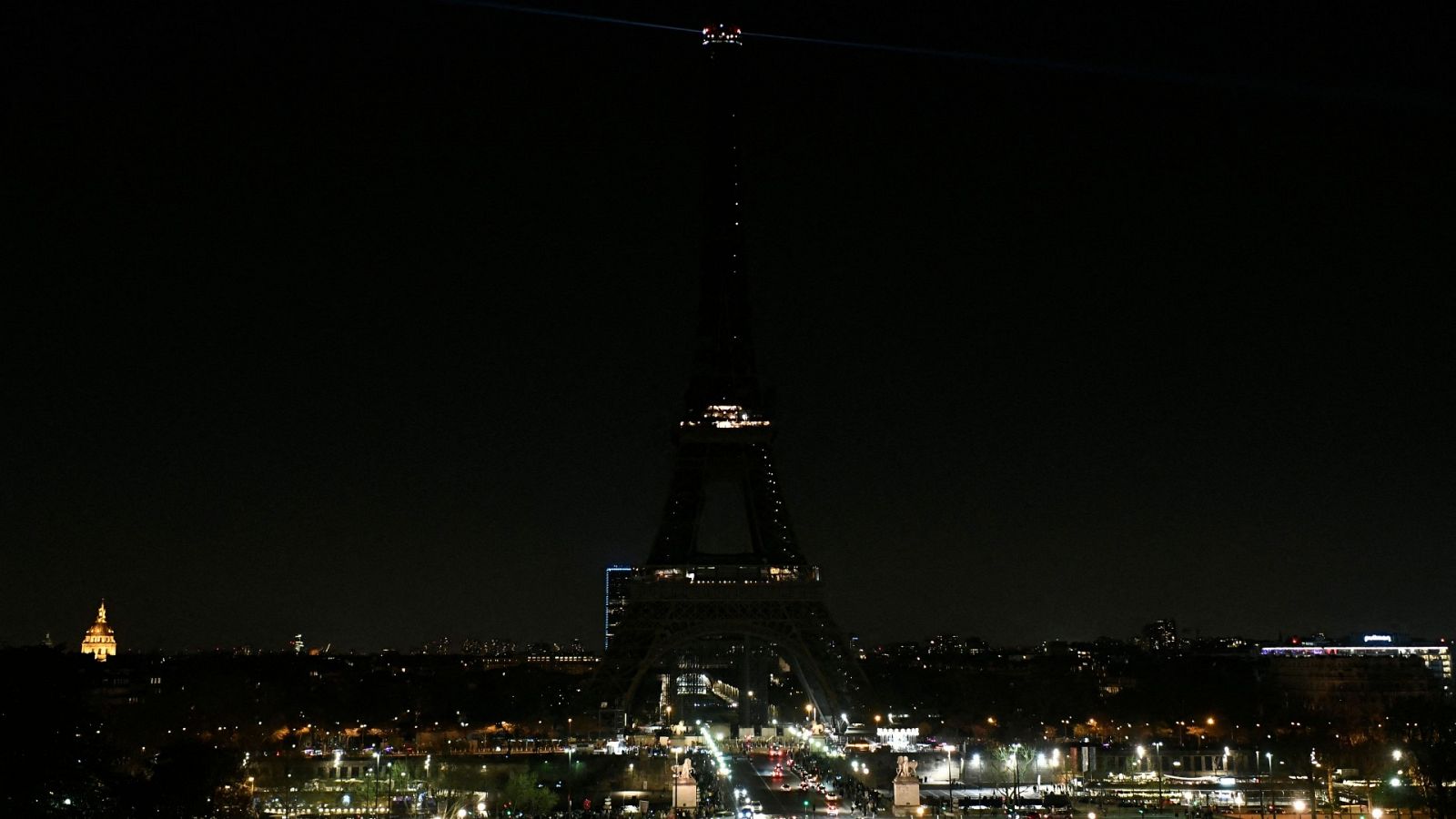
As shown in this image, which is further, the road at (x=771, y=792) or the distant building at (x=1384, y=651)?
the distant building at (x=1384, y=651)

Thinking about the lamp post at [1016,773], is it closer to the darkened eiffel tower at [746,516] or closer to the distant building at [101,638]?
the darkened eiffel tower at [746,516]

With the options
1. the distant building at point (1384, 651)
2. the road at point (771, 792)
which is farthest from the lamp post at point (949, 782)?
the distant building at point (1384, 651)

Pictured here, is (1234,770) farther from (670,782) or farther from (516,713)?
(516,713)

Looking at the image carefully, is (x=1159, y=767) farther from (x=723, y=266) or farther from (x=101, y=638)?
(x=101, y=638)

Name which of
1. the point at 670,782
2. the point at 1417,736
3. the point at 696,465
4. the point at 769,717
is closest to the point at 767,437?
the point at 696,465

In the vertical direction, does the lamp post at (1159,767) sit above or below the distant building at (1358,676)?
below

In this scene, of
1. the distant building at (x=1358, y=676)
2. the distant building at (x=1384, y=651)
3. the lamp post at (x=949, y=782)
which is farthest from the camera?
the distant building at (x=1384, y=651)

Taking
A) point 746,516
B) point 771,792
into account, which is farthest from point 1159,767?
point 746,516
